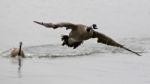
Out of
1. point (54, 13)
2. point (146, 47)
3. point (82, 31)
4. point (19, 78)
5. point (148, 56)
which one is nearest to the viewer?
point (82, 31)

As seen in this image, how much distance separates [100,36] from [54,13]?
25158 millimetres

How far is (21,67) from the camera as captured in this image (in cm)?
3031

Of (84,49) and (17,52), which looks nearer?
(17,52)

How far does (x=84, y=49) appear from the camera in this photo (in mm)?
37312

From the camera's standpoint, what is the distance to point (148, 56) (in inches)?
1344

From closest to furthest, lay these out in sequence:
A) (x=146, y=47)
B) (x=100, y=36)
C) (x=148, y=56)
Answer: (x=100, y=36) → (x=148, y=56) → (x=146, y=47)

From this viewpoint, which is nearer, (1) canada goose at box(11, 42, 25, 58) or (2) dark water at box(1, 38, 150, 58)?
(1) canada goose at box(11, 42, 25, 58)

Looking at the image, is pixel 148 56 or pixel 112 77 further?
pixel 148 56

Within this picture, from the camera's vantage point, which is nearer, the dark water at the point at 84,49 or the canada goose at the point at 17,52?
the canada goose at the point at 17,52

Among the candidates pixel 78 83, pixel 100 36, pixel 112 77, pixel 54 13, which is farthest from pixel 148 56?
pixel 100 36

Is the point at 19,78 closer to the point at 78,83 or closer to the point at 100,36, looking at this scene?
the point at 78,83

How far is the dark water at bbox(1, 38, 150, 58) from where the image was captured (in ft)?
116

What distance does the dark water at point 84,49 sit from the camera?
35.5 meters

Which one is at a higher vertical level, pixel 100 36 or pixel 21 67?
pixel 100 36
